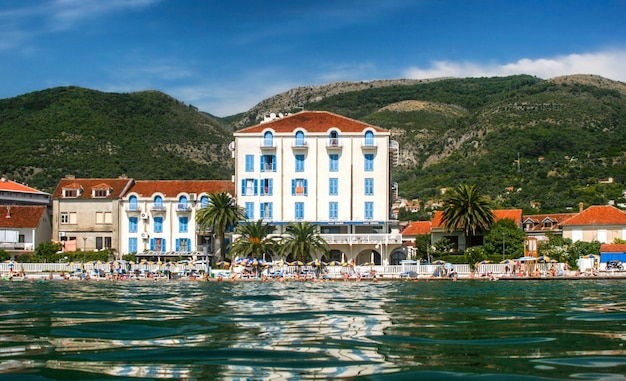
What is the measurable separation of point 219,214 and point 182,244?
275 inches

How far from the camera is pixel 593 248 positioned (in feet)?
223

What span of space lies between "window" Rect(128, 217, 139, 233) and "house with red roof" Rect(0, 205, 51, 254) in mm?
9122

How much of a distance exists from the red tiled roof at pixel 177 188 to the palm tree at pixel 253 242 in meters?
8.45

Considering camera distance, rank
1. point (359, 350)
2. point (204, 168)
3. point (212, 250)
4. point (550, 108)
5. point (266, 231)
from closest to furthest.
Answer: point (359, 350), point (266, 231), point (212, 250), point (204, 168), point (550, 108)

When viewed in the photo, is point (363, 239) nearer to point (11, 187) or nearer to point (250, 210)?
point (250, 210)

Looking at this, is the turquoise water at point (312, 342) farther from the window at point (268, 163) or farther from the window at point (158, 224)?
the window at point (158, 224)

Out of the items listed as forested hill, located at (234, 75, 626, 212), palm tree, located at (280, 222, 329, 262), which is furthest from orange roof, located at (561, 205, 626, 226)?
forested hill, located at (234, 75, 626, 212)

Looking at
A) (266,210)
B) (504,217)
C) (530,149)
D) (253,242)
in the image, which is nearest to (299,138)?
(266,210)

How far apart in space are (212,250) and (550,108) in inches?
3893

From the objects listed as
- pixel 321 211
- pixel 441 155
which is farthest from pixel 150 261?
pixel 441 155

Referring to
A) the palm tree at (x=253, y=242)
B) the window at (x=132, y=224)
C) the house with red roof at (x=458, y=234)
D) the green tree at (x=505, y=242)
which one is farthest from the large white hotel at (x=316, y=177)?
the window at (x=132, y=224)

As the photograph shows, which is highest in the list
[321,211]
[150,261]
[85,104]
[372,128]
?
[85,104]

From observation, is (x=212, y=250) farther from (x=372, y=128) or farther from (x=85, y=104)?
(x=85, y=104)

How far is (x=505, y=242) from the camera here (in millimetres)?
67438
